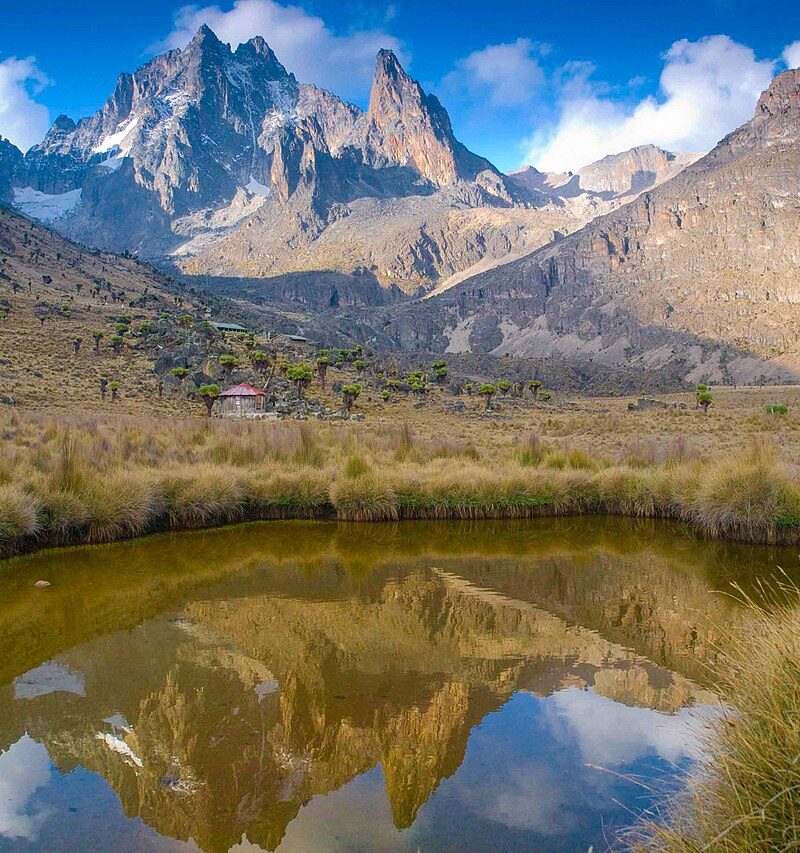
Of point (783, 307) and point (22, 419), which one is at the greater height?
point (783, 307)

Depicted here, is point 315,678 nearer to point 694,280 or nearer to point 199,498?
point 199,498

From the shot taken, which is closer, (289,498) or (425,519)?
(289,498)

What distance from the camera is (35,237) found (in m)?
91.8

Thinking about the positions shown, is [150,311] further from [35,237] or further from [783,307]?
[783,307]

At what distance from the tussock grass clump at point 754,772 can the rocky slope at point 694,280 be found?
122250 mm

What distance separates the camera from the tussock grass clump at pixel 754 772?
288 cm

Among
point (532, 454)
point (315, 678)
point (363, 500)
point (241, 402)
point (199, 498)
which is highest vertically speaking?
point (241, 402)

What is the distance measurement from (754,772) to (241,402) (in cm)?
4186

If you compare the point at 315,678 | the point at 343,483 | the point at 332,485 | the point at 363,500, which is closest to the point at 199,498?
the point at 332,485

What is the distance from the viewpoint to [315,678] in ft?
21.7

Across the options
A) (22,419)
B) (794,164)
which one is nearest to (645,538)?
(22,419)

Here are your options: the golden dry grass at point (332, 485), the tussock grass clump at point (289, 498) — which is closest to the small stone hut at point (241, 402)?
the golden dry grass at point (332, 485)

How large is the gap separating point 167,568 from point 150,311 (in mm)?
67570

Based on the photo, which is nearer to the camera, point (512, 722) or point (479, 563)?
point (512, 722)
